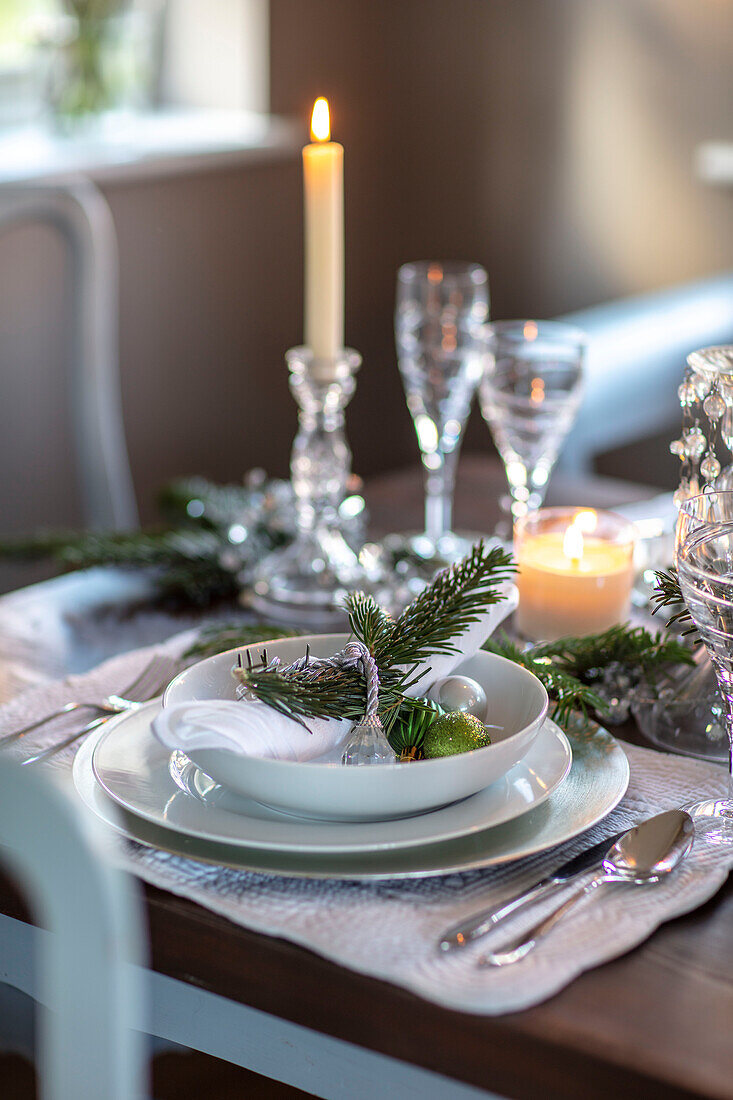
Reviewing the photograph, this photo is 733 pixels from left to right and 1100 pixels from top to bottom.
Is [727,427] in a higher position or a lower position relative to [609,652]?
higher

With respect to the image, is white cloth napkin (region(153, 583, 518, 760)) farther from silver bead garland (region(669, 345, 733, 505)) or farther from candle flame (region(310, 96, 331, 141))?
candle flame (region(310, 96, 331, 141))

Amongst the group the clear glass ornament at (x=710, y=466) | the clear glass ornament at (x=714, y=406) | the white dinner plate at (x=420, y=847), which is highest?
the clear glass ornament at (x=714, y=406)

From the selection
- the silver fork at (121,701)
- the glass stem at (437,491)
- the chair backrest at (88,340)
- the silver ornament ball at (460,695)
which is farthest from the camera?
the chair backrest at (88,340)

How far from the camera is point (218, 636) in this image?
88cm

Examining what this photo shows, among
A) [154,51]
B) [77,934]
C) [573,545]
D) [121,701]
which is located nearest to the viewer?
[77,934]

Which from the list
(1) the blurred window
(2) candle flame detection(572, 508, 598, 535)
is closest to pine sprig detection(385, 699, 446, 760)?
(2) candle flame detection(572, 508, 598, 535)

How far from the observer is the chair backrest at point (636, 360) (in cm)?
211

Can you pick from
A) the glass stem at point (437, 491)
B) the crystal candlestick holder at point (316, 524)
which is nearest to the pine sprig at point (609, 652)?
the crystal candlestick holder at point (316, 524)

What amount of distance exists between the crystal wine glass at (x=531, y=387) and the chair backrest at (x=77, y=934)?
26.8 inches

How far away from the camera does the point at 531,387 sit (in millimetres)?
1015

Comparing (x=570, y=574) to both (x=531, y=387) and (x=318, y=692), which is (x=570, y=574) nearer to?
(x=531, y=387)

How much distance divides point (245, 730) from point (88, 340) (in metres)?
1.41

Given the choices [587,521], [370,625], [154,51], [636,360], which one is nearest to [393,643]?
[370,625]

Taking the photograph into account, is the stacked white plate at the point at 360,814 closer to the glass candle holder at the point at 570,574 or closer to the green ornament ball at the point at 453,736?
the green ornament ball at the point at 453,736
